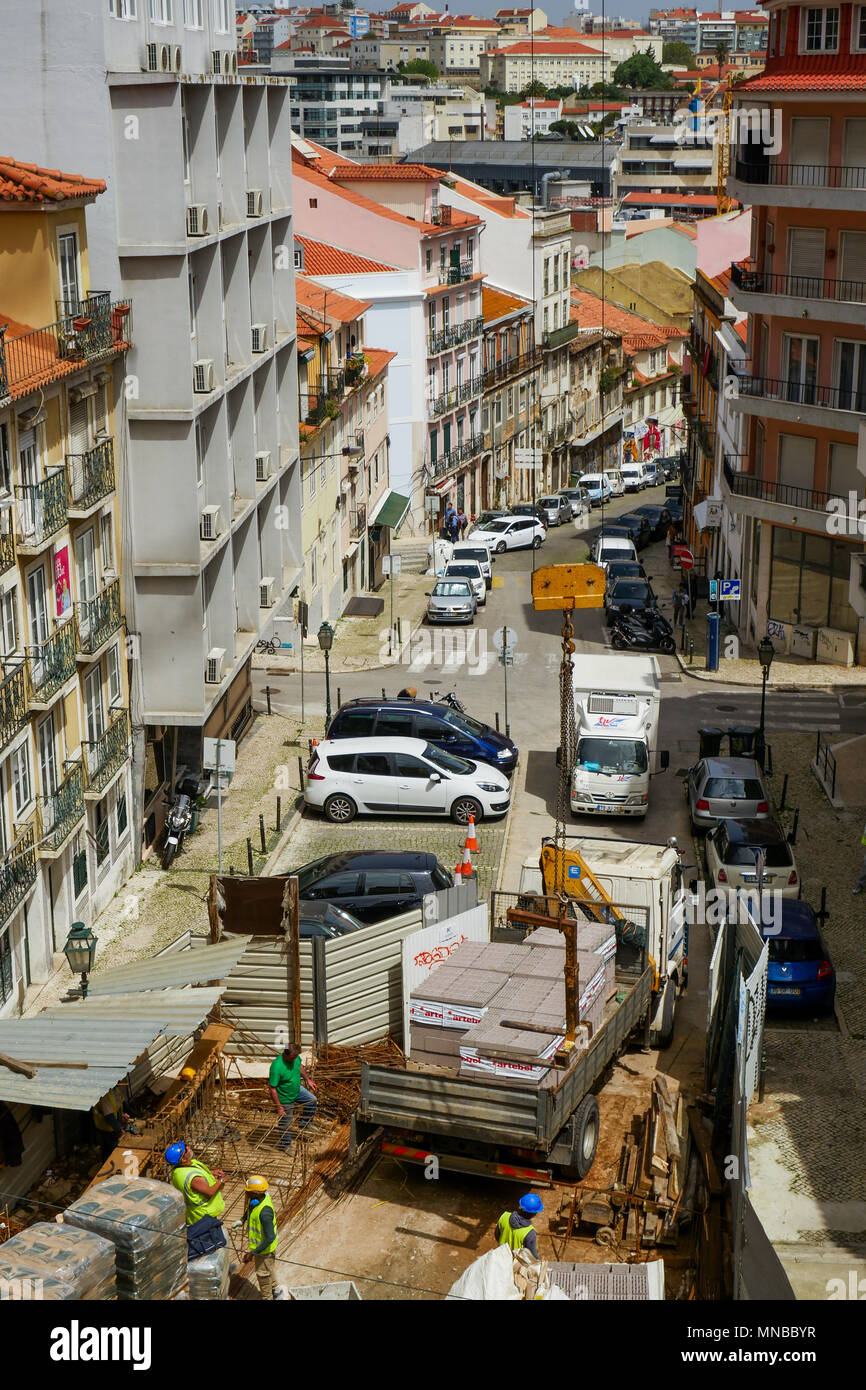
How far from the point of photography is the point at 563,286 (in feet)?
273

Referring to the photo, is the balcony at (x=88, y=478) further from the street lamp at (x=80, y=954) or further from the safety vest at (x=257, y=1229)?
the safety vest at (x=257, y=1229)

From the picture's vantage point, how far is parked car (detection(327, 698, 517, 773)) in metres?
35.1

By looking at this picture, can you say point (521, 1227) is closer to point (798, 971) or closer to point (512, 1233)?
point (512, 1233)

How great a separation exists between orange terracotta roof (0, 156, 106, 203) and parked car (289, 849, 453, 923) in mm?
11220

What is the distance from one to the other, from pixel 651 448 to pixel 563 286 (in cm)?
1579

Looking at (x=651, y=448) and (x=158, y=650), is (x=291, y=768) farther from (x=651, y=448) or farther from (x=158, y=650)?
(x=651, y=448)

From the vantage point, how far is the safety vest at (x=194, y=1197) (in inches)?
658

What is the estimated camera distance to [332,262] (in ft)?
200

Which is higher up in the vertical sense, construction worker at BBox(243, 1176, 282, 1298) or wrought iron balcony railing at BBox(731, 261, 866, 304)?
wrought iron balcony railing at BBox(731, 261, 866, 304)

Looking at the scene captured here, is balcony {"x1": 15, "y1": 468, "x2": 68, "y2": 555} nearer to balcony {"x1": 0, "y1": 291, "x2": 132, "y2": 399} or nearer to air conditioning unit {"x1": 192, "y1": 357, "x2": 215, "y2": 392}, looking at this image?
balcony {"x1": 0, "y1": 291, "x2": 132, "y2": 399}

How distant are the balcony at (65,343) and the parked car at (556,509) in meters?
44.1

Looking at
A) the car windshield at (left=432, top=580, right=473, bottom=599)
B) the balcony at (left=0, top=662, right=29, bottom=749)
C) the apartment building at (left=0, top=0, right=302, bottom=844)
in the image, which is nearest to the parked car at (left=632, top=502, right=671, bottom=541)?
the car windshield at (left=432, top=580, right=473, bottom=599)

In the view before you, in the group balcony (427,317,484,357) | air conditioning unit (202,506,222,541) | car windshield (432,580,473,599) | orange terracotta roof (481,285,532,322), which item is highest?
orange terracotta roof (481,285,532,322)
